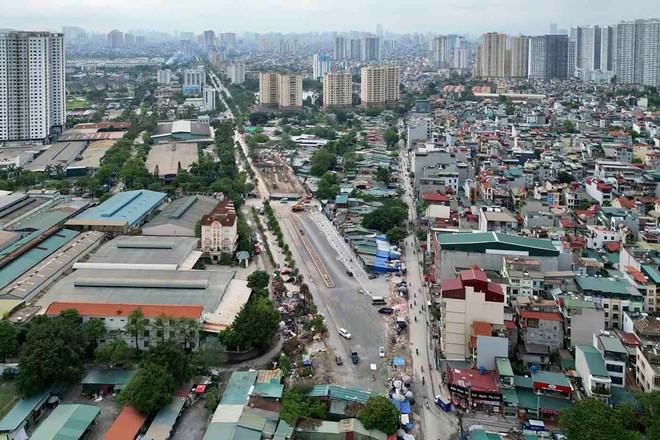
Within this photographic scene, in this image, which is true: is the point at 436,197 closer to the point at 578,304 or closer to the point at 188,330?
the point at 578,304

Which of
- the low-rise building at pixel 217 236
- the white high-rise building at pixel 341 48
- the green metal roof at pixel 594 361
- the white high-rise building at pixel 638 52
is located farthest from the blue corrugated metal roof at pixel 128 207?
the white high-rise building at pixel 341 48

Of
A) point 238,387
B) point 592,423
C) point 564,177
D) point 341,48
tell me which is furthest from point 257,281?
point 341,48

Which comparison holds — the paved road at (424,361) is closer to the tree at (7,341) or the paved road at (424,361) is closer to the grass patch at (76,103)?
the tree at (7,341)

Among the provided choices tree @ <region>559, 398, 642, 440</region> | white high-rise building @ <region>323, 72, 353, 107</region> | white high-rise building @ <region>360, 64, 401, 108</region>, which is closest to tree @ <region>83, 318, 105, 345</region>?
tree @ <region>559, 398, 642, 440</region>

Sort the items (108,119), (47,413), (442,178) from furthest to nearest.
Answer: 1. (108,119)
2. (442,178)
3. (47,413)

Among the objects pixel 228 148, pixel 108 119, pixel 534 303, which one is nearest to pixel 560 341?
pixel 534 303

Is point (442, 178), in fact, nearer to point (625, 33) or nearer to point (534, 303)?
point (534, 303)
